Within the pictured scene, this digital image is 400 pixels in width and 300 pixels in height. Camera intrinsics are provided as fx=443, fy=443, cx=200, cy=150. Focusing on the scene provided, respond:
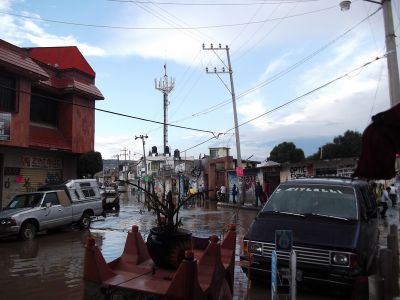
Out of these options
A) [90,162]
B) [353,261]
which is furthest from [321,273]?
[90,162]

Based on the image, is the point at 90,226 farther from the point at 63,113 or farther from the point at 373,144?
the point at 373,144

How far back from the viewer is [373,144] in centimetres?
448

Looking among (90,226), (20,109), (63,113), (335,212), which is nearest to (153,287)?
(335,212)

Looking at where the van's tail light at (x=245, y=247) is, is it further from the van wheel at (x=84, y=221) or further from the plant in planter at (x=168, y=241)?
the van wheel at (x=84, y=221)

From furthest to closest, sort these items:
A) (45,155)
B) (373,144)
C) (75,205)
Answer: (45,155) → (75,205) → (373,144)

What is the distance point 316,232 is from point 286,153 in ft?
206

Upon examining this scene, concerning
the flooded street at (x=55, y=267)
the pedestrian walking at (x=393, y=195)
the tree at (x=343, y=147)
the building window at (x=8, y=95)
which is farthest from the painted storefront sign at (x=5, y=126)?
the tree at (x=343, y=147)

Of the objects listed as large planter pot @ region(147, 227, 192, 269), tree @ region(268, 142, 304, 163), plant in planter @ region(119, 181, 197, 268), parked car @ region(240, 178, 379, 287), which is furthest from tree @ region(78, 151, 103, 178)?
tree @ region(268, 142, 304, 163)

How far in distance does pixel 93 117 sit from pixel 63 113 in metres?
2.01

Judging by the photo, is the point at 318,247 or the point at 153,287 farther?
the point at 318,247

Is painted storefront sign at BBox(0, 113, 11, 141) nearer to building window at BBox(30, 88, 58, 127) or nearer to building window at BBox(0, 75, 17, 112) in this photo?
building window at BBox(0, 75, 17, 112)

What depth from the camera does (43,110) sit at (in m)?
25.6

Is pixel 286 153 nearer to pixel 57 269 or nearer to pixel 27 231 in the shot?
pixel 27 231

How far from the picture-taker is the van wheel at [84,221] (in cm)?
1898
